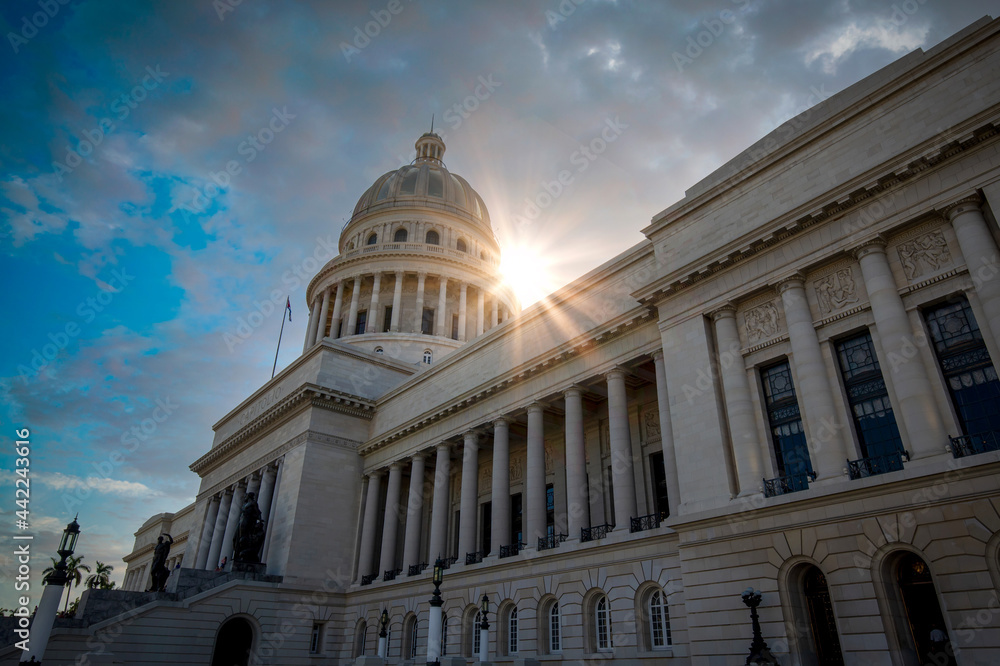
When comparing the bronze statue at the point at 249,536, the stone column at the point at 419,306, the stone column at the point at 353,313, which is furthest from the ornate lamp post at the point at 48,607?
the stone column at the point at 353,313

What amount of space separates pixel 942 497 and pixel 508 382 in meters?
18.4

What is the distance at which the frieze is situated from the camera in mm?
17000

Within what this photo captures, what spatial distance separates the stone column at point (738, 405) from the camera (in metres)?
18.7

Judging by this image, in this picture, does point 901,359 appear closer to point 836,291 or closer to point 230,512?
point 836,291

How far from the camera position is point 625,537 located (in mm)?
22625

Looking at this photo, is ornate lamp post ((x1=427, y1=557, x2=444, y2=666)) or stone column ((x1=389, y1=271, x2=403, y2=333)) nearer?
ornate lamp post ((x1=427, y1=557, x2=444, y2=666))

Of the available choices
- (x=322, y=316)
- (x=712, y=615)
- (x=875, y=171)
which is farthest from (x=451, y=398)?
(x=322, y=316)

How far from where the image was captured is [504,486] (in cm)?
2981

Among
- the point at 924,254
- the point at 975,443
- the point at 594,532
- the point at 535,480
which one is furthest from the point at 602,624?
the point at 924,254

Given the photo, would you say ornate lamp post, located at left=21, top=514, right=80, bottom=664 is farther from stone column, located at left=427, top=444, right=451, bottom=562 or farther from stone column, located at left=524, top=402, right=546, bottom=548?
stone column, located at left=427, top=444, right=451, bottom=562

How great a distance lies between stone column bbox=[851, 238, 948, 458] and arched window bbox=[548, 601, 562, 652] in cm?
1427

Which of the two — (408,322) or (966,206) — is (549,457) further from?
(408,322)

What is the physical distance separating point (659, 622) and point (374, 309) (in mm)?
41017

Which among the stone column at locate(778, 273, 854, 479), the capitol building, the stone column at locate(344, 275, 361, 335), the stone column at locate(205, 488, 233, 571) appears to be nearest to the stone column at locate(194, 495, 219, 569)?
the stone column at locate(205, 488, 233, 571)
